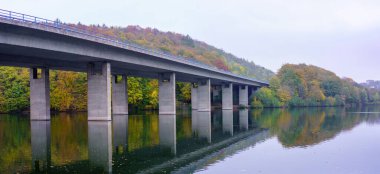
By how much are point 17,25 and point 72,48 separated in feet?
30.1

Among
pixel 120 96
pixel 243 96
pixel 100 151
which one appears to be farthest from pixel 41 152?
pixel 243 96

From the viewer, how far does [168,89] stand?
233 ft

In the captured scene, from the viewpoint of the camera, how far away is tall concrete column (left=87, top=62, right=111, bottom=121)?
49688mm

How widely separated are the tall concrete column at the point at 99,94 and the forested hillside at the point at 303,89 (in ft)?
241

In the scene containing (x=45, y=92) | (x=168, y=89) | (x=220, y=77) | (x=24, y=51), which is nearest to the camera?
(x=24, y=51)

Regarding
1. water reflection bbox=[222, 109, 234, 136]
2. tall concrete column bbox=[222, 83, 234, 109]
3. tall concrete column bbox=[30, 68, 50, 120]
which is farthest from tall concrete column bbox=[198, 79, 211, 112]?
tall concrete column bbox=[30, 68, 50, 120]

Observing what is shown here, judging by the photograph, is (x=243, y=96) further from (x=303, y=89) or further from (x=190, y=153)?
(x=190, y=153)

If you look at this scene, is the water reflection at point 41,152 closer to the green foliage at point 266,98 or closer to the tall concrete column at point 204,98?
the tall concrete column at point 204,98

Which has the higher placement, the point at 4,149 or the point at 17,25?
the point at 17,25

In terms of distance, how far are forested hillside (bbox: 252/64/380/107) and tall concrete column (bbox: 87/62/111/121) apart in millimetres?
73572

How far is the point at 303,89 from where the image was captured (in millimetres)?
128375

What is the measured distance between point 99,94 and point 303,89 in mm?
91828

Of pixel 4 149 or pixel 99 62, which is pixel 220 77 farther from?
pixel 4 149

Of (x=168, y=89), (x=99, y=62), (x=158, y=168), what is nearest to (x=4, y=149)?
(x=158, y=168)
